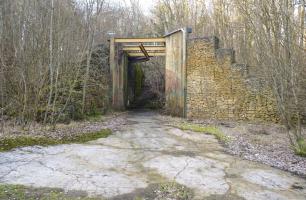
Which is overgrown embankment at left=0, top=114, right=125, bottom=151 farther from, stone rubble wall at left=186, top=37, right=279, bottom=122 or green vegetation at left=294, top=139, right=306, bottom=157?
green vegetation at left=294, top=139, right=306, bottom=157

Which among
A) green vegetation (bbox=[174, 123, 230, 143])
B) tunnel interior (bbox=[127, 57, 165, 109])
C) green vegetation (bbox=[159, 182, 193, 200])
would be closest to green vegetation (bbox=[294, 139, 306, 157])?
green vegetation (bbox=[174, 123, 230, 143])

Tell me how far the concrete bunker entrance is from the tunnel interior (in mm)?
1980

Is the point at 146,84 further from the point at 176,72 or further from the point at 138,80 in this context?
the point at 176,72

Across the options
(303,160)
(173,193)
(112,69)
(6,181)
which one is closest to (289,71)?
(303,160)

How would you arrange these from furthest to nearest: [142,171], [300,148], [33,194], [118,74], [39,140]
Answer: [118,74], [39,140], [300,148], [142,171], [33,194]

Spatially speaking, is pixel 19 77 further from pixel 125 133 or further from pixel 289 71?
pixel 289 71

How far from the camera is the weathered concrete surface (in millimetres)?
4363

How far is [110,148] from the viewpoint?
6.92 m

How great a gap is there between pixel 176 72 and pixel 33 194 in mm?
9837

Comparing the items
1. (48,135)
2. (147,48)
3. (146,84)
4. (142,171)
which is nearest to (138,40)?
(147,48)

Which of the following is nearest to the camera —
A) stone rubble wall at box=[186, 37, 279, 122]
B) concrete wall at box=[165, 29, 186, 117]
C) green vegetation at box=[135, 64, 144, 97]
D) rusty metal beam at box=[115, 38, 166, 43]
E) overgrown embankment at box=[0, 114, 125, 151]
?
overgrown embankment at box=[0, 114, 125, 151]

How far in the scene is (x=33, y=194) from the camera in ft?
13.1

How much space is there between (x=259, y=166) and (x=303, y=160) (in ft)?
3.43

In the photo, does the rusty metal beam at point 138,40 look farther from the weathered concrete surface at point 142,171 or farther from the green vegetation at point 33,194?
the green vegetation at point 33,194
